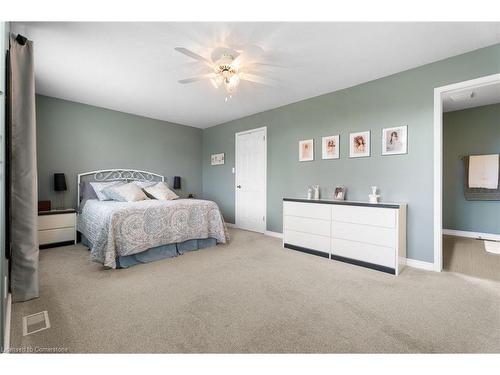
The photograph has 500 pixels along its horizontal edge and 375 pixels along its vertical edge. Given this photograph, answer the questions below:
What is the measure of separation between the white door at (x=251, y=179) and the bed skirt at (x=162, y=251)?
132 centimetres

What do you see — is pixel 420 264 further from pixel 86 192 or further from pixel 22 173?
pixel 86 192

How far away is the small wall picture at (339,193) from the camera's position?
3393 mm

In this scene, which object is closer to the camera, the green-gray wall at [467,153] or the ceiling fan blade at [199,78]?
the ceiling fan blade at [199,78]

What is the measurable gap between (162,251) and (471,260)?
402 cm

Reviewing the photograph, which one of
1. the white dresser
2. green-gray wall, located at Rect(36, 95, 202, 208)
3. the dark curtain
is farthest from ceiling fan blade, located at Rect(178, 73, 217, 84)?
green-gray wall, located at Rect(36, 95, 202, 208)

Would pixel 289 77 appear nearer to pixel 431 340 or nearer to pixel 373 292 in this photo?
pixel 373 292

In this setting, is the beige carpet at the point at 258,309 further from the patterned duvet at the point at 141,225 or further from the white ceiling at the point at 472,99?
the white ceiling at the point at 472,99

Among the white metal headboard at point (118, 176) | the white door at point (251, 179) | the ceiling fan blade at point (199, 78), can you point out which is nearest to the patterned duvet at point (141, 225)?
the white metal headboard at point (118, 176)

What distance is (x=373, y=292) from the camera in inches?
84.8

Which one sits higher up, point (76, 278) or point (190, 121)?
point (190, 121)

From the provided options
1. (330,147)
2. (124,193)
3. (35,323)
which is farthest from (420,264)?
(124,193)

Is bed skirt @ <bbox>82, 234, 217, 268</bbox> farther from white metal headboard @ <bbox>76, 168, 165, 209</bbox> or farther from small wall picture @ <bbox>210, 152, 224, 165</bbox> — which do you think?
small wall picture @ <bbox>210, 152, 224, 165</bbox>
